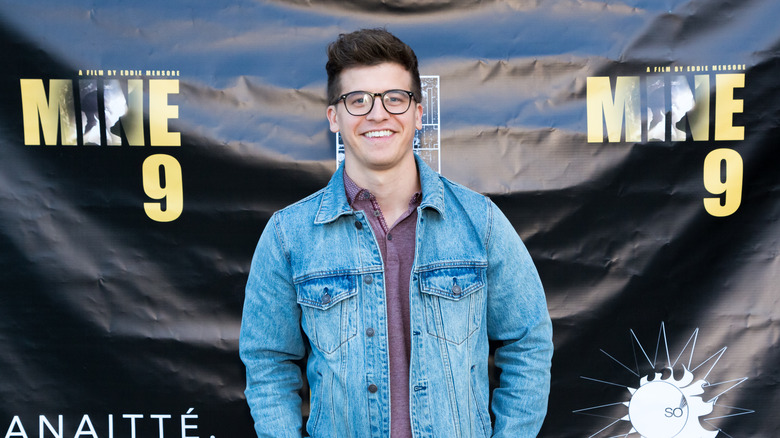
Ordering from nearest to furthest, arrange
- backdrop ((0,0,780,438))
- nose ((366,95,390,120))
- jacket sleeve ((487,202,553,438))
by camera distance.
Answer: nose ((366,95,390,120)), jacket sleeve ((487,202,553,438)), backdrop ((0,0,780,438))

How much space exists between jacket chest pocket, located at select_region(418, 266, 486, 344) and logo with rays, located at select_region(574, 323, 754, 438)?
37.4 inches

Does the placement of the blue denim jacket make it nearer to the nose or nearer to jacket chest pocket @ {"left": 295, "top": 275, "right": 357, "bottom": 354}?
jacket chest pocket @ {"left": 295, "top": 275, "right": 357, "bottom": 354}

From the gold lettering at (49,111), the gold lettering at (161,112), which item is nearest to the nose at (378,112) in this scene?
the gold lettering at (161,112)

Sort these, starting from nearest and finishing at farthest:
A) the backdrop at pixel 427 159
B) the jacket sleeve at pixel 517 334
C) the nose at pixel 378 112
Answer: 1. the nose at pixel 378 112
2. the jacket sleeve at pixel 517 334
3. the backdrop at pixel 427 159

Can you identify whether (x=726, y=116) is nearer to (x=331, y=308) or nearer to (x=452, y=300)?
(x=452, y=300)

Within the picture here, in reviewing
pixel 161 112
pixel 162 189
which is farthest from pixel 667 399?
pixel 161 112

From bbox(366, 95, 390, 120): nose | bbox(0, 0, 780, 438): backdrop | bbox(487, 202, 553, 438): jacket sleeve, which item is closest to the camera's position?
bbox(366, 95, 390, 120): nose

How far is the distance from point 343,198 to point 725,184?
1511 mm

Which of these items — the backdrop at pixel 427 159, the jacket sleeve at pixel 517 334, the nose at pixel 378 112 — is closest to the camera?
the nose at pixel 378 112

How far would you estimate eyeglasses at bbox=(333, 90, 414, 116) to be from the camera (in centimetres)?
158

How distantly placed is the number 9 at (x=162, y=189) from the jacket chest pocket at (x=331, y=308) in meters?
0.93

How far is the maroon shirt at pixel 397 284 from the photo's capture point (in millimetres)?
1564

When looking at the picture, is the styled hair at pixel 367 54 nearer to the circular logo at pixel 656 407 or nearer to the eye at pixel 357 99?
the eye at pixel 357 99

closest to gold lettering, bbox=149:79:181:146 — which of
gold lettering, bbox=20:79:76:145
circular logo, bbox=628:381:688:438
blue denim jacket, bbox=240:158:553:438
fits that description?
gold lettering, bbox=20:79:76:145
